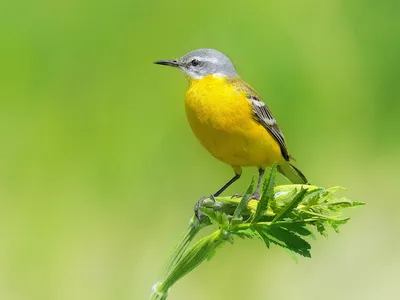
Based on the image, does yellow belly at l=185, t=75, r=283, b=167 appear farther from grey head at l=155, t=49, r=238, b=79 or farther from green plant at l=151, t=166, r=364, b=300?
green plant at l=151, t=166, r=364, b=300

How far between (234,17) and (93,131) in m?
1.83

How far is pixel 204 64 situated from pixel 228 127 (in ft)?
2.13

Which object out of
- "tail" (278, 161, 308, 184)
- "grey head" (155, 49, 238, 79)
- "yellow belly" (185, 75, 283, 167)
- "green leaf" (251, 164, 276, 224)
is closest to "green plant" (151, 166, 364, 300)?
"green leaf" (251, 164, 276, 224)

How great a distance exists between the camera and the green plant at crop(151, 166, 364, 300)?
2.02m

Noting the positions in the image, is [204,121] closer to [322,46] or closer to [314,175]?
[314,175]

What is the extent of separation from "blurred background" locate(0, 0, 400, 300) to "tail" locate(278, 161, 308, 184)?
1150 millimetres

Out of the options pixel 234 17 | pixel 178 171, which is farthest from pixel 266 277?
pixel 234 17

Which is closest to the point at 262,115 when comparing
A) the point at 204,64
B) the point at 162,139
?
the point at 204,64

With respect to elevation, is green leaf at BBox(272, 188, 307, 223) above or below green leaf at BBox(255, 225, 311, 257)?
above

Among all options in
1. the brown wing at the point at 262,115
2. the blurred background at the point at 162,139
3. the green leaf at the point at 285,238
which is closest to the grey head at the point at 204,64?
the brown wing at the point at 262,115

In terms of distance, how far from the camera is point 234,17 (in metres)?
7.56

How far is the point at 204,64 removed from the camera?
159 inches

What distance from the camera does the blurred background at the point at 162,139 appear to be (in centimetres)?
541

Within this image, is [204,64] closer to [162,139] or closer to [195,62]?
[195,62]
